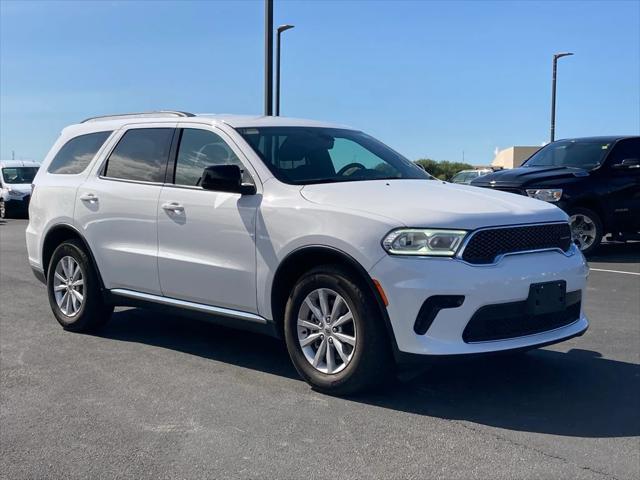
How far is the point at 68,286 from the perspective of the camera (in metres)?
6.42

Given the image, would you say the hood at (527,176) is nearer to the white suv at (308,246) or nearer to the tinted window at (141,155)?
the white suv at (308,246)

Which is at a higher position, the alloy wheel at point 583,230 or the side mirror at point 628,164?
the side mirror at point 628,164

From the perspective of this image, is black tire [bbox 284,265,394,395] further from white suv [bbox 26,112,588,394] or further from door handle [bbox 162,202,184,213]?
door handle [bbox 162,202,184,213]

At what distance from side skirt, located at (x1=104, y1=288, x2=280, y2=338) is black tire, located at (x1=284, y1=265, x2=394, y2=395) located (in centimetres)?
40

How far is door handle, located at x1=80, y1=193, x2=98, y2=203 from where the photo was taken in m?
6.08

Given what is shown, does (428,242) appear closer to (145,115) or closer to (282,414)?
(282,414)

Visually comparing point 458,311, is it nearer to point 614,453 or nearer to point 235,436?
point 614,453

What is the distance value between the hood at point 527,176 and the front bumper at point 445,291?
24.0 feet

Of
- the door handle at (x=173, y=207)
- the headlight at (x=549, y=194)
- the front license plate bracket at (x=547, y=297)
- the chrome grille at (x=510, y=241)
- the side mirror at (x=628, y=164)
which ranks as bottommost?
the front license plate bracket at (x=547, y=297)

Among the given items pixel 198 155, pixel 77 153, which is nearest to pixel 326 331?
pixel 198 155

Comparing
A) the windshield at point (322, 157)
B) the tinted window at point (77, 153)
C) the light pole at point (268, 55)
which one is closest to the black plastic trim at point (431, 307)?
the windshield at point (322, 157)

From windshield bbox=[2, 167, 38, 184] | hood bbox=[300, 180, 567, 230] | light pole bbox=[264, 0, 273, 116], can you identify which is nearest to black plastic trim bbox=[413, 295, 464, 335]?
hood bbox=[300, 180, 567, 230]

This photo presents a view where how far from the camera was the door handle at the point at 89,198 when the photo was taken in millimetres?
6084

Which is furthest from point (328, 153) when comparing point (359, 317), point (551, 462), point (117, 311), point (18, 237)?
point (18, 237)
